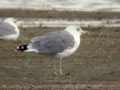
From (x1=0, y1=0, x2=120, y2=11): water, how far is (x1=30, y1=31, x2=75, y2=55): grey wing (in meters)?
Result: 14.2

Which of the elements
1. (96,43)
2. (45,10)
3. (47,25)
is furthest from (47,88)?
(45,10)

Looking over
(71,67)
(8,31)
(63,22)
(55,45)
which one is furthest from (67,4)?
(55,45)

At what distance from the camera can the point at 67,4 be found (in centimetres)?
2702

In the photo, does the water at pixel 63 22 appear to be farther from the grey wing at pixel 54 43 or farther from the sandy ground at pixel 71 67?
the grey wing at pixel 54 43

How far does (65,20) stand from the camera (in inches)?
850

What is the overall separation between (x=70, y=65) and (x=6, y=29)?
436 cm

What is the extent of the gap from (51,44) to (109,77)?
1.40m

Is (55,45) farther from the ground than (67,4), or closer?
closer

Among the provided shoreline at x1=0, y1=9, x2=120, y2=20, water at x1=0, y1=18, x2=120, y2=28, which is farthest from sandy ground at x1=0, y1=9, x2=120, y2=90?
shoreline at x1=0, y1=9, x2=120, y2=20

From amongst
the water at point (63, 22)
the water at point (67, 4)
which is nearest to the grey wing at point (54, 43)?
the water at point (63, 22)

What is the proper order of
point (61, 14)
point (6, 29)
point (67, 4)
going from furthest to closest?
point (67, 4), point (61, 14), point (6, 29)

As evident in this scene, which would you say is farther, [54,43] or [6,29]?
[6,29]

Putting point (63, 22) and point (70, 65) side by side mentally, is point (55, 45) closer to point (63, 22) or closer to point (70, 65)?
point (70, 65)

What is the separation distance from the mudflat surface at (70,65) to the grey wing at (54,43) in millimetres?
503
